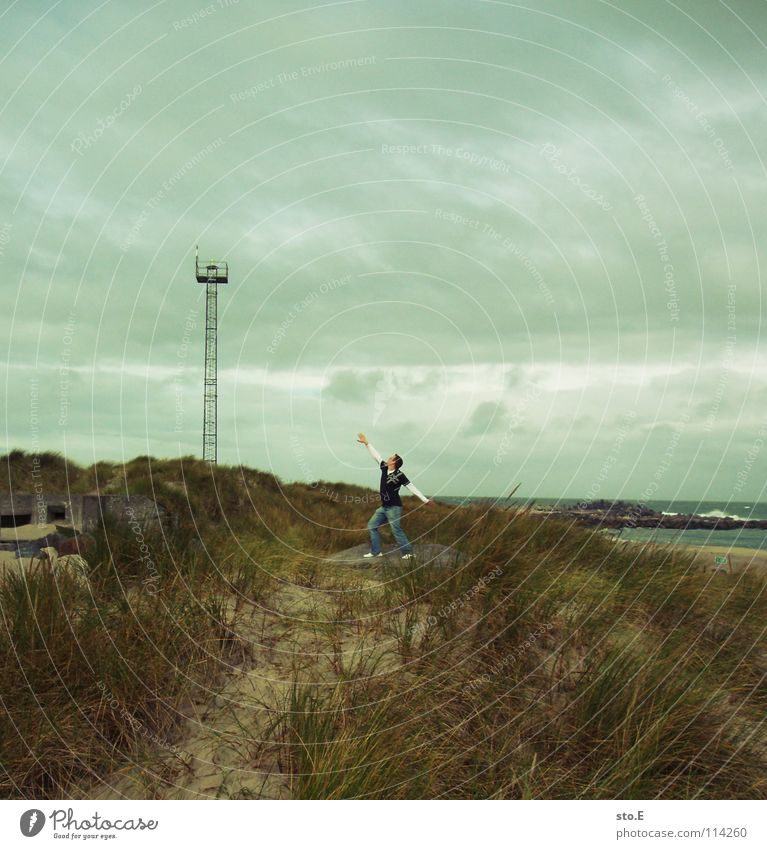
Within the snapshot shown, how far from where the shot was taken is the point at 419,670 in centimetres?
685

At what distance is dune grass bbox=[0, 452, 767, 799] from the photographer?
5602mm

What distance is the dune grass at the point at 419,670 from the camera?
5602 millimetres

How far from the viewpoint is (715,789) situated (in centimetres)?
584

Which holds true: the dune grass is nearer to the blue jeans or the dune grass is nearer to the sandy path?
the sandy path

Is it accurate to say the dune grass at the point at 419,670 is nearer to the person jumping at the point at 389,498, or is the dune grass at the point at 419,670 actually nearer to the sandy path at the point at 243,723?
the sandy path at the point at 243,723

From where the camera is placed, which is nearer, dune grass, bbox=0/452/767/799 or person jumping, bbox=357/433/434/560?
dune grass, bbox=0/452/767/799

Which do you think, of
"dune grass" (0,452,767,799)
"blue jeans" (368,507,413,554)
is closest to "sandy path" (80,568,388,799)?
"dune grass" (0,452,767,799)

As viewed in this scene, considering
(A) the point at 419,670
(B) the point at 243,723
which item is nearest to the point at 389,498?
(A) the point at 419,670

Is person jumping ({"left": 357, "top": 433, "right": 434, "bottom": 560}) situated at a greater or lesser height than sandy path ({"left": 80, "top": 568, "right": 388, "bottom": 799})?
greater

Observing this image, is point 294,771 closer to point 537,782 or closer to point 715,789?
point 537,782

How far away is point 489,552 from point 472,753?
370 cm

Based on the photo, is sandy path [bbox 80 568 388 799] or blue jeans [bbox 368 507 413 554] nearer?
sandy path [bbox 80 568 388 799]

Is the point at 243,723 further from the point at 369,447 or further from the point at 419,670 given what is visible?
the point at 369,447
